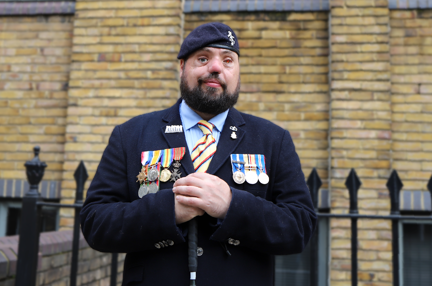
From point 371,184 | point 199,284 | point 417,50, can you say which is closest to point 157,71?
point 371,184

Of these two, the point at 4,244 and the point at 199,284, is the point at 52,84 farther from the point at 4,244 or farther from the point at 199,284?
the point at 199,284

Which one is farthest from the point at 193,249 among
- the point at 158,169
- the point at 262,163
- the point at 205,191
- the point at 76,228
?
the point at 76,228

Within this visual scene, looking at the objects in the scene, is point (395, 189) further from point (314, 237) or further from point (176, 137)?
point (176, 137)

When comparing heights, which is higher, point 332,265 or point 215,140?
point 215,140

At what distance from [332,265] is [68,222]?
2.68m

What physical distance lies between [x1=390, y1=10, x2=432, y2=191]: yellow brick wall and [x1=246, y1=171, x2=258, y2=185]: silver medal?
2.80 metres

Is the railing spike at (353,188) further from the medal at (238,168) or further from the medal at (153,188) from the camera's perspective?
the medal at (153,188)

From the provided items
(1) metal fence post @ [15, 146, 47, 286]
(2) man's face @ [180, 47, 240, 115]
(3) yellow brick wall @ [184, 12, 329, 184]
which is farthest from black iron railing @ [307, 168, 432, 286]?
(1) metal fence post @ [15, 146, 47, 286]

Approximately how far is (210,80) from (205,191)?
1.62 ft

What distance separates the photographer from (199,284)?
1410mm

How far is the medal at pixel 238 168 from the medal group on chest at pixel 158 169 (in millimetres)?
207

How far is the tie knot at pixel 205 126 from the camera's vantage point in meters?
1.62

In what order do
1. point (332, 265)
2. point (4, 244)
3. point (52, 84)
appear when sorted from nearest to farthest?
point (4, 244), point (332, 265), point (52, 84)

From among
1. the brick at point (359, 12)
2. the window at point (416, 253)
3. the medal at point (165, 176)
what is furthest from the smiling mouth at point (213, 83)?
the window at point (416, 253)
